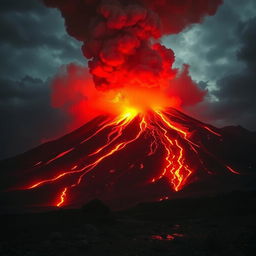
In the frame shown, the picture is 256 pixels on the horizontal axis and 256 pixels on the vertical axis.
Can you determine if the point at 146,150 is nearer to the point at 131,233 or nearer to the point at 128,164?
the point at 128,164

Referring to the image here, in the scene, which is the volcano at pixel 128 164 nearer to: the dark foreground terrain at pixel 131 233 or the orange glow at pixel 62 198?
the orange glow at pixel 62 198

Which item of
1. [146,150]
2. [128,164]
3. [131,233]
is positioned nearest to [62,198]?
[128,164]

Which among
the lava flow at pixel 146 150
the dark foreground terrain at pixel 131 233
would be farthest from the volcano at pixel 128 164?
the dark foreground terrain at pixel 131 233

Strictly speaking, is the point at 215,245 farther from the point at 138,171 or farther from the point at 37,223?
the point at 138,171

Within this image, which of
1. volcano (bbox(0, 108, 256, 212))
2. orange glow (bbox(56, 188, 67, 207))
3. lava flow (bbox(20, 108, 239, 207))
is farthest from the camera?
lava flow (bbox(20, 108, 239, 207))

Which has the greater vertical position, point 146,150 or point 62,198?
point 146,150

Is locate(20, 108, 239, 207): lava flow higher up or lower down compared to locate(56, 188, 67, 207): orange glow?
higher up

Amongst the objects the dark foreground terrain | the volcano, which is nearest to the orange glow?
the volcano

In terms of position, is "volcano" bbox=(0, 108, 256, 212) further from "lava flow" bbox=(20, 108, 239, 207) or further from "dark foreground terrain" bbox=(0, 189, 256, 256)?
"dark foreground terrain" bbox=(0, 189, 256, 256)
